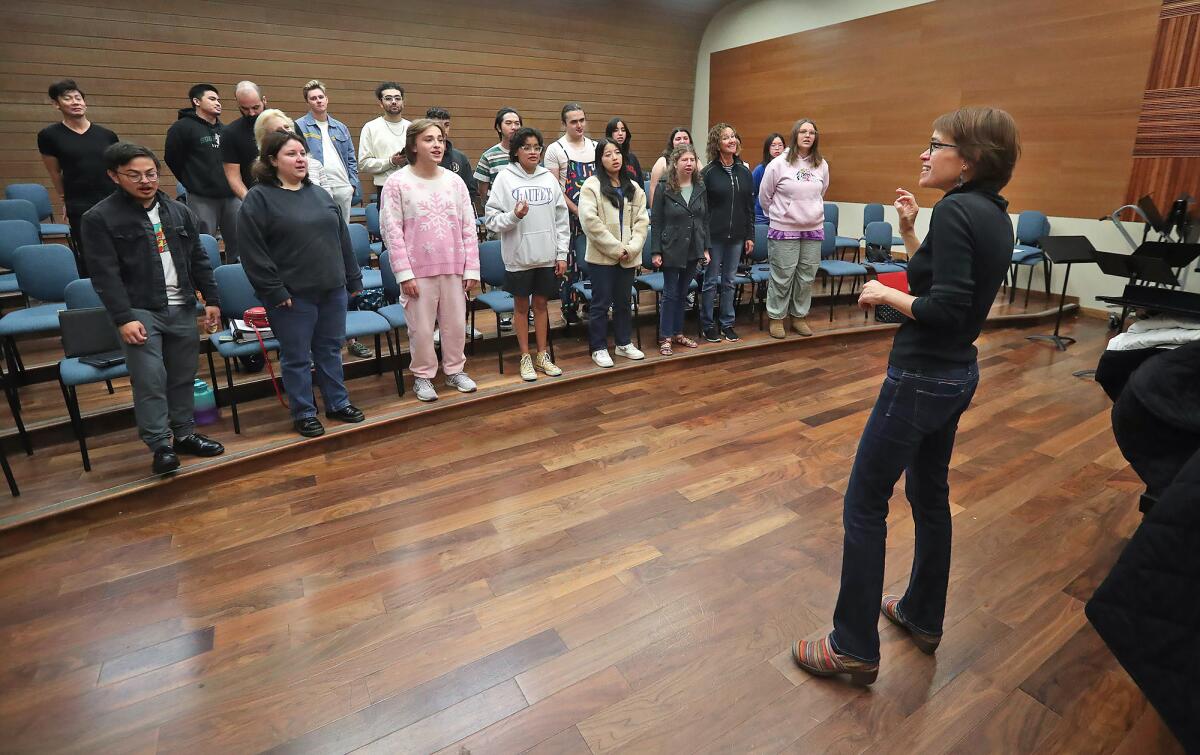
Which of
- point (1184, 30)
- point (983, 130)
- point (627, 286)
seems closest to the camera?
point (983, 130)

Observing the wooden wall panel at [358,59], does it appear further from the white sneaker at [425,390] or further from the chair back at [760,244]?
the white sneaker at [425,390]

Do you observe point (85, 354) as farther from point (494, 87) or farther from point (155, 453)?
point (494, 87)

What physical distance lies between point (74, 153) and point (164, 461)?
2422 millimetres

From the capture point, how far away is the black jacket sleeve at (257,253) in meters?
3.00

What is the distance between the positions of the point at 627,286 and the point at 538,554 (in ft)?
7.83

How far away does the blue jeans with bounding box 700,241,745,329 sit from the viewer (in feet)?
16.0

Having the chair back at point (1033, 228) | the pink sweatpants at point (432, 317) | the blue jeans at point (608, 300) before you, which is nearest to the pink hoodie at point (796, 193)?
the blue jeans at point (608, 300)

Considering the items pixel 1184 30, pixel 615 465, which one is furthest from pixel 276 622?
pixel 1184 30

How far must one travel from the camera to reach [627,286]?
14.5 ft

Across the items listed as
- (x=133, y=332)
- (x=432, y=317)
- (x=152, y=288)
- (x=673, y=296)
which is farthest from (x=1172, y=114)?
(x=133, y=332)

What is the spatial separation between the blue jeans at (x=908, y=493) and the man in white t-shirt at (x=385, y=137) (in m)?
4.03

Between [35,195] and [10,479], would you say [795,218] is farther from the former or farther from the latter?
[35,195]

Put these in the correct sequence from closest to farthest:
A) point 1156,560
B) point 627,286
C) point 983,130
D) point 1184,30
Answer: point 1156,560 → point 983,130 → point 627,286 → point 1184,30

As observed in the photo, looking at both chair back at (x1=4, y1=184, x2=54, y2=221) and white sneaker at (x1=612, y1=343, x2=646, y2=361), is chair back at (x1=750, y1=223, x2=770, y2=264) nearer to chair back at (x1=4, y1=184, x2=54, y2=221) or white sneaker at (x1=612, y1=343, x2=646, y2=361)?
white sneaker at (x1=612, y1=343, x2=646, y2=361)
